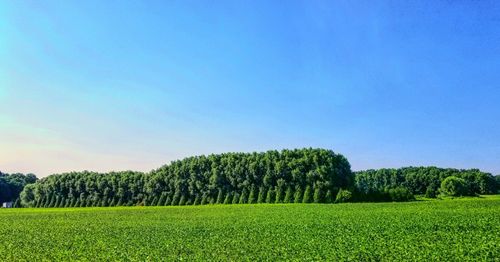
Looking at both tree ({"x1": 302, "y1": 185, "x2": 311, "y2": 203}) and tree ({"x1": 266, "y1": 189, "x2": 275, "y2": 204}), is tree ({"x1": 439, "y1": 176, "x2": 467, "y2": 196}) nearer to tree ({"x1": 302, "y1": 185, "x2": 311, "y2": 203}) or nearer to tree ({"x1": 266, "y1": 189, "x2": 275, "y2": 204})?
tree ({"x1": 302, "y1": 185, "x2": 311, "y2": 203})

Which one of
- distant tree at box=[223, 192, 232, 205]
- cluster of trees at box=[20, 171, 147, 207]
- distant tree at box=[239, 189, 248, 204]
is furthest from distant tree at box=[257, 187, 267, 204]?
cluster of trees at box=[20, 171, 147, 207]

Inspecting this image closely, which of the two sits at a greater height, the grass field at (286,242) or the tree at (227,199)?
the tree at (227,199)

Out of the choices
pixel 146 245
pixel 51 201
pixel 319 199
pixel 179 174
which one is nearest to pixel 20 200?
pixel 51 201

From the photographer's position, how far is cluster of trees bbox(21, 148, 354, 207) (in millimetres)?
106688

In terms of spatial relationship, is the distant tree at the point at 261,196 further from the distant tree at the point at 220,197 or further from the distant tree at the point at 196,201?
the distant tree at the point at 196,201

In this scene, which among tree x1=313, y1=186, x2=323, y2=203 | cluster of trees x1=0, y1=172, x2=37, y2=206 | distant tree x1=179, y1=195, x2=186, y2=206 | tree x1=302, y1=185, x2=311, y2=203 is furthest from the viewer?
cluster of trees x1=0, y1=172, x2=37, y2=206

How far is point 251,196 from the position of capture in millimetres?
112938

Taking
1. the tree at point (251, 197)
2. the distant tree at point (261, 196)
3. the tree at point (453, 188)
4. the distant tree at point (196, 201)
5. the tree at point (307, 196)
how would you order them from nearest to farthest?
1. the tree at point (307, 196)
2. the distant tree at point (261, 196)
3. the tree at point (251, 197)
4. the tree at point (453, 188)
5. the distant tree at point (196, 201)

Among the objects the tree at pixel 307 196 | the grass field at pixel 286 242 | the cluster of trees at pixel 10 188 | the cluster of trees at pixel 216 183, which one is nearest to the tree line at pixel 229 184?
the cluster of trees at pixel 216 183

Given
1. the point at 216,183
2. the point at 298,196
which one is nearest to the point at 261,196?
the point at 298,196

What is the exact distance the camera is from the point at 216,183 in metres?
122

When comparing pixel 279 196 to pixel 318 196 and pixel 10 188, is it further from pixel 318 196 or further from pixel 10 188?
pixel 10 188

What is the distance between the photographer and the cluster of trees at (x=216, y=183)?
4200 inches

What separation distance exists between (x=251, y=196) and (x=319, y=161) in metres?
18.6
